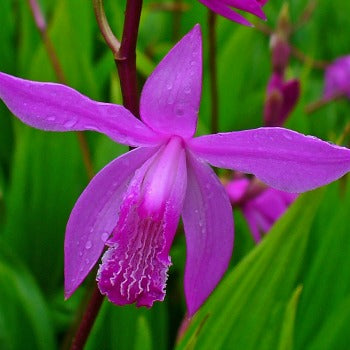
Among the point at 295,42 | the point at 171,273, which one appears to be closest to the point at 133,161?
the point at 171,273

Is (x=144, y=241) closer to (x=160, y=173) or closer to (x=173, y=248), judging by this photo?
(x=160, y=173)

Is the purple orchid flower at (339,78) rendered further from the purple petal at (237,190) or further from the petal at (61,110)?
the petal at (61,110)

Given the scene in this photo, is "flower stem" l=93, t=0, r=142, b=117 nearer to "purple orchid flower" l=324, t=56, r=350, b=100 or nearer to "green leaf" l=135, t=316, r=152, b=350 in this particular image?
"green leaf" l=135, t=316, r=152, b=350

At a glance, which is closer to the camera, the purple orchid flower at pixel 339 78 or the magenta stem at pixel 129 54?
the magenta stem at pixel 129 54

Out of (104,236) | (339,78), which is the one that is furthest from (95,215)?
(339,78)

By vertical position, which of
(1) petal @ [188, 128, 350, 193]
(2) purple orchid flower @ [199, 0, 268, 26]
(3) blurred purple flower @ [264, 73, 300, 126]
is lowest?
(3) blurred purple flower @ [264, 73, 300, 126]

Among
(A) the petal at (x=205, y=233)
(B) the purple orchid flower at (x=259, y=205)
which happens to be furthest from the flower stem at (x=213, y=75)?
(A) the petal at (x=205, y=233)

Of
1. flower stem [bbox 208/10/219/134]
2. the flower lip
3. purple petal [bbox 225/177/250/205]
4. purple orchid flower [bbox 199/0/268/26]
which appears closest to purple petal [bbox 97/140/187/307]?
the flower lip
